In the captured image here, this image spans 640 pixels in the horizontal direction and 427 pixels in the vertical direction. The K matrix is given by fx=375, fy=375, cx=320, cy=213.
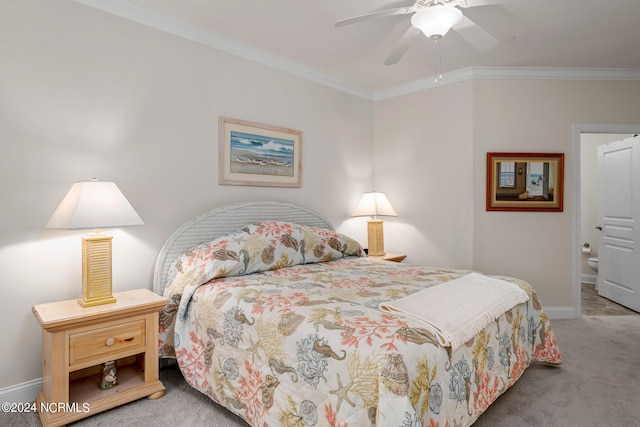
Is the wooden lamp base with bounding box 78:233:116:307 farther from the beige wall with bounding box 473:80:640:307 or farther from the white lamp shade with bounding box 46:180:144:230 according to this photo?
the beige wall with bounding box 473:80:640:307

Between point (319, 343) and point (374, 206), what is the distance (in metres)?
2.71

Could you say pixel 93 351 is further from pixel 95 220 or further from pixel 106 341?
pixel 95 220

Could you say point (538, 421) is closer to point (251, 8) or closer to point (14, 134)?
point (251, 8)

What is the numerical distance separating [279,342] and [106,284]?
1.17 meters

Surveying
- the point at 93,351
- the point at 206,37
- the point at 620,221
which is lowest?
the point at 93,351

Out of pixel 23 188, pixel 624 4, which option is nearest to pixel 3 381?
pixel 23 188

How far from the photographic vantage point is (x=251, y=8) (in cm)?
255

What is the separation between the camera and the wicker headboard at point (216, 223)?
2.64 m

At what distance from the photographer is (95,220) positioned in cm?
201

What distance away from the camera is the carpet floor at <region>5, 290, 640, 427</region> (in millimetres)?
1999

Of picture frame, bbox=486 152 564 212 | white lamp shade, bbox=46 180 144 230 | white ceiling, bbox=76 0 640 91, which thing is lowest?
white lamp shade, bbox=46 180 144 230

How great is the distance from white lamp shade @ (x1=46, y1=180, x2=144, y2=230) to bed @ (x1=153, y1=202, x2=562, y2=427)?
56 cm

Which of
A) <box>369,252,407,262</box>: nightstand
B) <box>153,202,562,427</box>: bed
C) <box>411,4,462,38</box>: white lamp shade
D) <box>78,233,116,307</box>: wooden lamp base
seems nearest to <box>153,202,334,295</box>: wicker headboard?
<box>153,202,562,427</box>: bed

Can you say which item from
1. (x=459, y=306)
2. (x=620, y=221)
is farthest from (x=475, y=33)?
(x=620, y=221)
